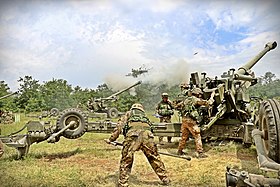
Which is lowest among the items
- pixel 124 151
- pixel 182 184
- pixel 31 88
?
pixel 182 184

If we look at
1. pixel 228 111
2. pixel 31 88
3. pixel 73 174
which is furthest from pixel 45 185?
pixel 31 88

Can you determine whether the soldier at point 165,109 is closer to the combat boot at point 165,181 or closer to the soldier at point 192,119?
the soldier at point 192,119

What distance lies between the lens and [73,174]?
520 cm

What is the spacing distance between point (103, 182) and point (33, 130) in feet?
7.59

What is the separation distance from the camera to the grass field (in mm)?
4770

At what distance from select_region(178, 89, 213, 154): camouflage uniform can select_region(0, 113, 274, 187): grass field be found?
42 centimetres

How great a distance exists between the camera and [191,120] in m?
6.73

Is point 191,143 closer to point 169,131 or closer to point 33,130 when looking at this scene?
point 169,131

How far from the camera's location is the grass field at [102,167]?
4770mm

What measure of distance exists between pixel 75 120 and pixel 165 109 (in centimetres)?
261

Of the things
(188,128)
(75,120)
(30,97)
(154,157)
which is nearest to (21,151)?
(75,120)

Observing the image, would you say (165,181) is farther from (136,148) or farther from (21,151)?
(21,151)

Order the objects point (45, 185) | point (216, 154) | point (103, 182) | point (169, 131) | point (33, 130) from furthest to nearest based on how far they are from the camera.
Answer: point (169, 131) → point (216, 154) → point (33, 130) → point (103, 182) → point (45, 185)

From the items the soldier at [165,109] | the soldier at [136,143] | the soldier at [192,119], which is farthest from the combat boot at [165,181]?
the soldier at [165,109]
